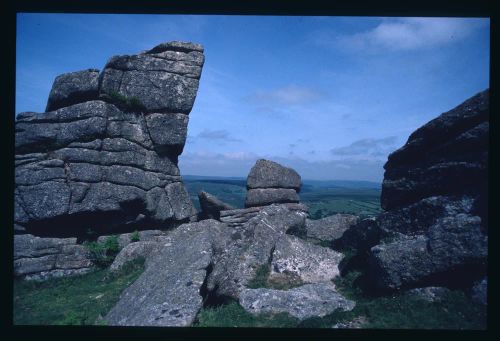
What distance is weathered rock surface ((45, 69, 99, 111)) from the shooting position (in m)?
16.8

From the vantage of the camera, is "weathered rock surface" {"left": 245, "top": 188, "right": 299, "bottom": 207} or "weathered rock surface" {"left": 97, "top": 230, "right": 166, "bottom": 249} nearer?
"weathered rock surface" {"left": 97, "top": 230, "right": 166, "bottom": 249}

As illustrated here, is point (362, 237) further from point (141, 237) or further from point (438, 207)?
point (141, 237)

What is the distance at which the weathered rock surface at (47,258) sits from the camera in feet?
44.5

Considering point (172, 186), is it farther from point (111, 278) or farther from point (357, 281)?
point (357, 281)

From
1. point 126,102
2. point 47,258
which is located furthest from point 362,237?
point 47,258

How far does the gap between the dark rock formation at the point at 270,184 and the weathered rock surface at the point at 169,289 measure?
24.4 feet

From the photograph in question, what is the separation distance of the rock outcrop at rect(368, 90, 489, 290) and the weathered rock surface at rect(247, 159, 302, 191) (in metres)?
7.98

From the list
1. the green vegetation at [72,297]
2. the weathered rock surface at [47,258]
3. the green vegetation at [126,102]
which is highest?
the green vegetation at [126,102]

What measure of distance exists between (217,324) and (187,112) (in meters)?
14.3

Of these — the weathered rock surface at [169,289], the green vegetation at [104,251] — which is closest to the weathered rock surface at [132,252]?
the green vegetation at [104,251]

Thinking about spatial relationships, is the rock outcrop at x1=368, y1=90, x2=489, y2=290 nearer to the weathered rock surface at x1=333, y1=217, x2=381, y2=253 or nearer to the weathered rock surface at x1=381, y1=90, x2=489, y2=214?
the weathered rock surface at x1=381, y1=90, x2=489, y2=214

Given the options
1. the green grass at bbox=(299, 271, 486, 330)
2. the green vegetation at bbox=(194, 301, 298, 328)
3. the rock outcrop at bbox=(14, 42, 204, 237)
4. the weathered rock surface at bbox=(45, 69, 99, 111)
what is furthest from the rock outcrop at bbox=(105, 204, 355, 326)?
the weathered rock surface at bbox=(45, 69, 99, 111)

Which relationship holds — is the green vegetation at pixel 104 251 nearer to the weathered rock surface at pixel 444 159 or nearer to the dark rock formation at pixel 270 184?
the dark rock formation at pixel 270 184

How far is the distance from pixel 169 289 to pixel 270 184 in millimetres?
11876
